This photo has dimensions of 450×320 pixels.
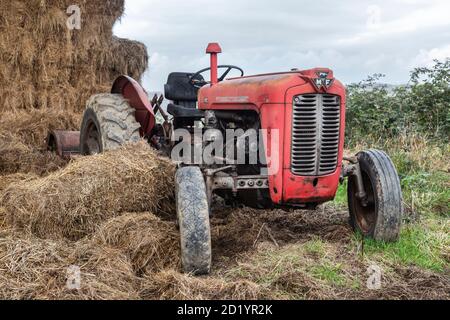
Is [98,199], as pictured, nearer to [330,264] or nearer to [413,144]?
[330,264]

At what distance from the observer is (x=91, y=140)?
21.1 ft

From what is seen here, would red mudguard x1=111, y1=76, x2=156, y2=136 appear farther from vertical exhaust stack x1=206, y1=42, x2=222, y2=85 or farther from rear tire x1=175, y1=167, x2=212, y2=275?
rear tire x1=175, y1=167, x2=212, y2=275

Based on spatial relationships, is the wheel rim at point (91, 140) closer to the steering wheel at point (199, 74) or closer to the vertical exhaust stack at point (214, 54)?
the steering wheel at point (199, 74)

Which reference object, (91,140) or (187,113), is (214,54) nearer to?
(187,113)

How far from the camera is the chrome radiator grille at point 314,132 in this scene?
4.27 m

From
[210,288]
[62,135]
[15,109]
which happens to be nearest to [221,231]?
[210,288]

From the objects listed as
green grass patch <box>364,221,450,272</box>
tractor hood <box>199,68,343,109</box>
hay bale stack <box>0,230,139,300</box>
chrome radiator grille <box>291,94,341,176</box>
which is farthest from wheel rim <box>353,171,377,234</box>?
hay bale stack <box>0,230,139,300</box>

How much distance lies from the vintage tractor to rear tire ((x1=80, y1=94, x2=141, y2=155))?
1.95 feet

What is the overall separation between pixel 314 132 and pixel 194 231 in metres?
1.20

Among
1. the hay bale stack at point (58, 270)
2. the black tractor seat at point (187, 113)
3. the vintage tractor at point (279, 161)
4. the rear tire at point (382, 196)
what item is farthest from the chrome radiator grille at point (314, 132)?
the black tractor seat at point (187, 113)

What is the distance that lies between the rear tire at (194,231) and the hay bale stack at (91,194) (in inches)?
30.5

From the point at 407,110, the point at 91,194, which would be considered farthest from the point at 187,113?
the point at 407,110
